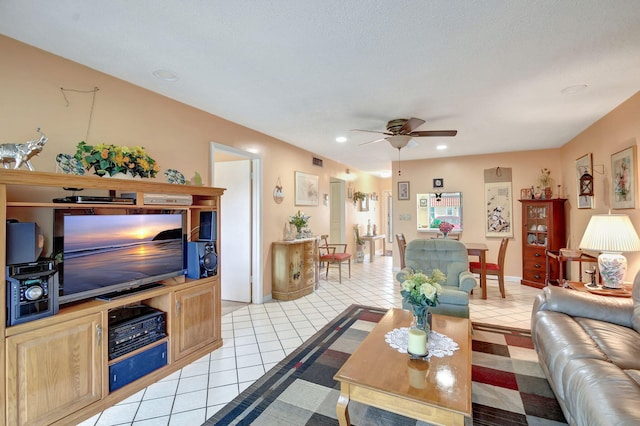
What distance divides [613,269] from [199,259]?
12.6 ft

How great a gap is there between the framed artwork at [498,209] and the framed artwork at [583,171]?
51.1 inches

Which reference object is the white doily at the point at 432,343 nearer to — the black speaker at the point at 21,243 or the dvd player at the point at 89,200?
the dvd player at the point at 89,200

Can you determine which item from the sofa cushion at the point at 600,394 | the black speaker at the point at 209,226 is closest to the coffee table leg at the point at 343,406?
the sofa cushion at the point at 600,394

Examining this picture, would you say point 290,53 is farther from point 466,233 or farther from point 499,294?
point 466,233

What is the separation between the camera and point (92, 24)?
72.9 inches

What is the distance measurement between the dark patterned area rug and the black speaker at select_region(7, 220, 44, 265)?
57.4 inches

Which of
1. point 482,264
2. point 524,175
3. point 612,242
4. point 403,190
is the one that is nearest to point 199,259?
point 612,242

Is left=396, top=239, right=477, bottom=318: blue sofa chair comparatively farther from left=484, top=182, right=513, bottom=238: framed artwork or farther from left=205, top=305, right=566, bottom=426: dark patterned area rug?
left=484, top=182, right=513, bottom=238: framed artwork

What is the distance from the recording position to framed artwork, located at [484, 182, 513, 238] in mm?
5762

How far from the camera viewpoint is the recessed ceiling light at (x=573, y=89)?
9.00ft

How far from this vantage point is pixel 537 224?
17.3 feet

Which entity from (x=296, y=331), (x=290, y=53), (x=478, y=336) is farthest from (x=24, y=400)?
(x=478, y=336)

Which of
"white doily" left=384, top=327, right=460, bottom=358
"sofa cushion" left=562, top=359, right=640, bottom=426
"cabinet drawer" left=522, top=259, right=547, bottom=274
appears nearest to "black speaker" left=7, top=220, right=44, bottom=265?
"white doily" left=384, top=327, right=460, bottom=358

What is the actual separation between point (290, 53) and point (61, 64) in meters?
1.72
